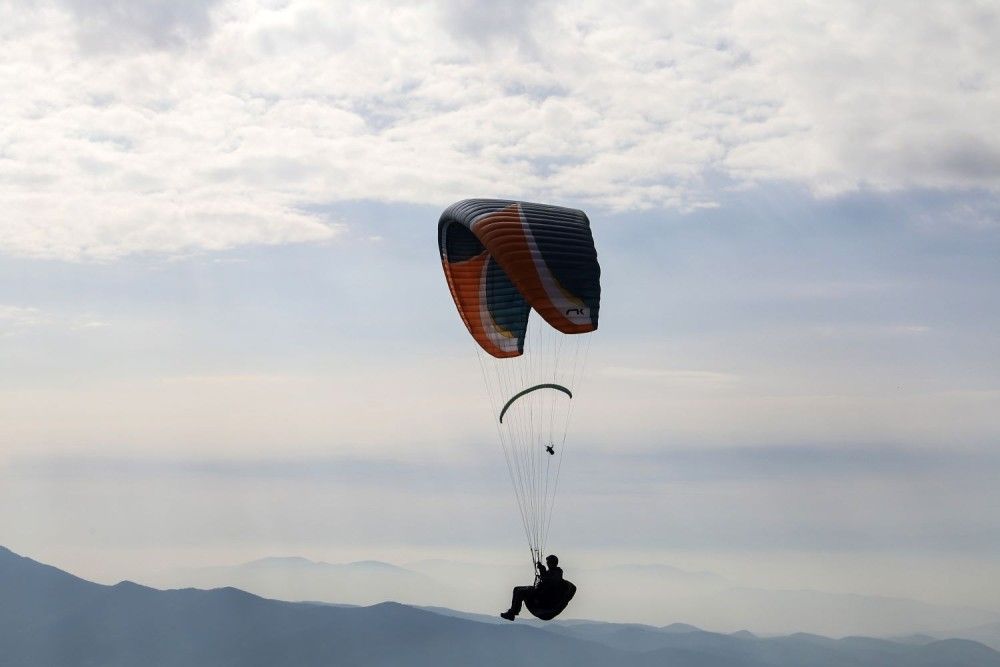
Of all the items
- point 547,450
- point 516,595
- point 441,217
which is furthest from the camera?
point 441,217

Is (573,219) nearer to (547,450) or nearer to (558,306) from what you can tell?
(558,306)

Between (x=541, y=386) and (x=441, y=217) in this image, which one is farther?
(x=441, y=217)

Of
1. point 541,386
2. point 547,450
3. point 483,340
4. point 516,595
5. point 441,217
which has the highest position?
point 441,217

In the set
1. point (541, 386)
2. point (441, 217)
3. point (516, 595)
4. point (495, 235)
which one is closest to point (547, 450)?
point (541, 386)

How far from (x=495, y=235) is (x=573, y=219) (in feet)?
10.1

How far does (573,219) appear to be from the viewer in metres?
37.8

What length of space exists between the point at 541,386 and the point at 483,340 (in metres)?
4.81

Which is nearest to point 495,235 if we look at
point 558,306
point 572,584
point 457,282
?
point 558,306

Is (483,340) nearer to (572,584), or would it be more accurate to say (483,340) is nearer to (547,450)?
(547,450)

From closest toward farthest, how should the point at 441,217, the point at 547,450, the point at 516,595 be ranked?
the point at 516,595
the point at 547,450
the point at 441,217

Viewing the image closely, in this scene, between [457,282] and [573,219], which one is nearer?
[573,219]

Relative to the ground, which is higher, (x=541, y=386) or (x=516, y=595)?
(x=541, y=386)

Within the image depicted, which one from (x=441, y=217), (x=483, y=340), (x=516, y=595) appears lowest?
(x=516, y=595)

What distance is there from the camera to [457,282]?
42.1 meters
